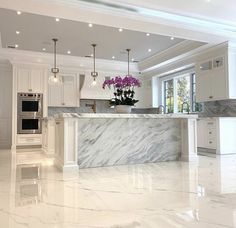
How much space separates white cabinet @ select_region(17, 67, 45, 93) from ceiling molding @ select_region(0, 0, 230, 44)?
349cm

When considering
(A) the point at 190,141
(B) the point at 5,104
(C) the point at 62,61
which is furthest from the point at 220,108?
(B) the point at 5,104

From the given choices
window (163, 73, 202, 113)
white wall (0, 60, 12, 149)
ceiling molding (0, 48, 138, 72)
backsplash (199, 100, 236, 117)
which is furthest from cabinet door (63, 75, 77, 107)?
backsplash (199, 100, 236, 117)

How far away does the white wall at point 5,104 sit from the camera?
7691mm

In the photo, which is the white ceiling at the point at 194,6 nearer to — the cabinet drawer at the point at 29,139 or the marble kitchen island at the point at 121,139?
the marble kitchen island at the point at 121,139

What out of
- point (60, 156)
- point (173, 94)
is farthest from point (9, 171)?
point (173, 94)

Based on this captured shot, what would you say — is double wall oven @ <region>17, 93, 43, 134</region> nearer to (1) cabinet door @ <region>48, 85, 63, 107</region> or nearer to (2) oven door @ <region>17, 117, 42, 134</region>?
(2) oven door @ <region>17, 117, 42, 134</region>

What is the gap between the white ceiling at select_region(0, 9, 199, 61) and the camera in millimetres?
5137

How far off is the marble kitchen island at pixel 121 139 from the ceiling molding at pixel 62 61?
12.0 feet

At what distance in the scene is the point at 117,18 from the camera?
448cm

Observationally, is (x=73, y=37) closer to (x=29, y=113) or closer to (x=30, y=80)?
(x=30, y=80)

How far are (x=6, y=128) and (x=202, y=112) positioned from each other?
6013 millimetres

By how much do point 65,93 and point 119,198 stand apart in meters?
6.08

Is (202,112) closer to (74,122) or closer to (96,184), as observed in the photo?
(74,122)

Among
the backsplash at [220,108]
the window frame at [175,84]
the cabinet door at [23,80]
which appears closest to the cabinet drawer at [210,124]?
the backsplash at [220,108]
